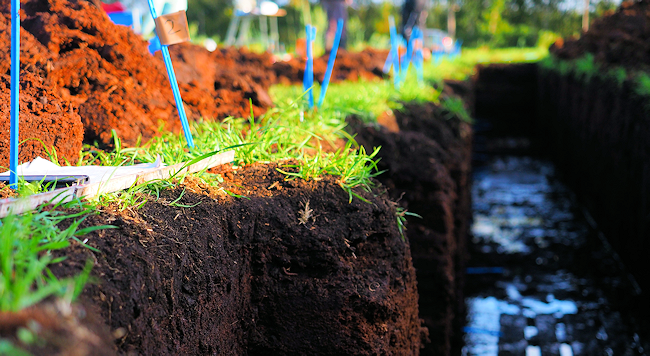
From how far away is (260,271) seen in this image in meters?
1.92

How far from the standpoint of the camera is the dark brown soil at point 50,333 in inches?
26.4

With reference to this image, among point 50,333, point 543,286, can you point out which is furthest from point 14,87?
point 543,286

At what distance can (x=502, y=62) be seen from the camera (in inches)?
571

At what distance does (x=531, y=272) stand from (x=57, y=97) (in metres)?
4.52

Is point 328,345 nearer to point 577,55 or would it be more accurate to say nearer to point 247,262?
point 247,262

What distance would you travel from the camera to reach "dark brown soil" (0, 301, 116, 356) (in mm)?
670

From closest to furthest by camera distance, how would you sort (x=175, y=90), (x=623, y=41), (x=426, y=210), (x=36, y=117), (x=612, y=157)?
(x=36, y=117) → (x=175, y=90) → (x=426, y=210) → (x=612, y=157) → (x=623, y=41)

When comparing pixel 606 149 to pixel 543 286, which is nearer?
pixel 543 286

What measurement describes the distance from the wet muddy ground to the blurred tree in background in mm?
14858

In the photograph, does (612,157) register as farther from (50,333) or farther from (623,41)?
(50,333)

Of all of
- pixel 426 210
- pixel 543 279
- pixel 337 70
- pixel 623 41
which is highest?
pixel 623 41

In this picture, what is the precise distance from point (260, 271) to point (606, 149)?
5390 millimetres

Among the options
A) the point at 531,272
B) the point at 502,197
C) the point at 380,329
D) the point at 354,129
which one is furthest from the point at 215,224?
the point at 502,197

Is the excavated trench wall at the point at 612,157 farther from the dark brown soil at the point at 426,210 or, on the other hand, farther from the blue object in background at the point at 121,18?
the blue object in background at the point at 121,18
